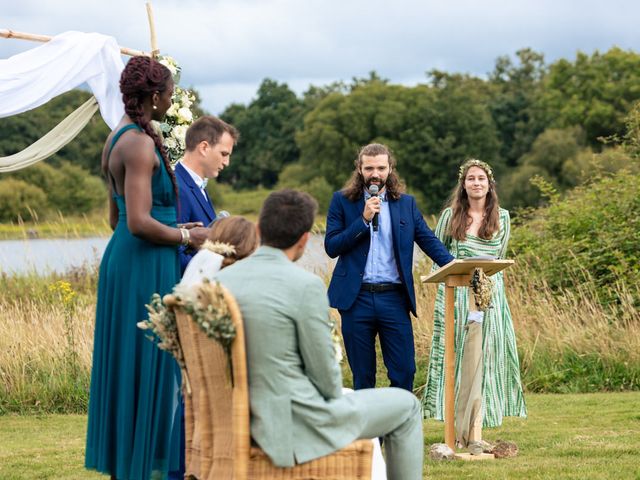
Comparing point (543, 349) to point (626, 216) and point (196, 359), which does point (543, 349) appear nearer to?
point (626, 216)

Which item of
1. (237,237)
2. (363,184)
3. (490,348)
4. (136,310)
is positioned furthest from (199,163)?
(490,348)

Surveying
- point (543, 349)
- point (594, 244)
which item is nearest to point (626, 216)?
point (594, 244)

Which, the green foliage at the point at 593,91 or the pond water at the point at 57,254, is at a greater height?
the green foliage at the point at 593,91

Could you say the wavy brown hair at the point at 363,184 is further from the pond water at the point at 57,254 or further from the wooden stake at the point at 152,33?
the pond water at the point at 57,254

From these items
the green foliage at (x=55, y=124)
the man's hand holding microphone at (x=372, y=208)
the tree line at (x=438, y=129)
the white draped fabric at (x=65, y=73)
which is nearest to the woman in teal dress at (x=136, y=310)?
the man's hand holding microphone at (x=372, y=208)

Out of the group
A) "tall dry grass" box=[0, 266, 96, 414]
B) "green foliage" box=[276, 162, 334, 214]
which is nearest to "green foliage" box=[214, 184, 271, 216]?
"green foliage" box=[276, 162, 334, 214]

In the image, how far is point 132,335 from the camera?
18.0ft

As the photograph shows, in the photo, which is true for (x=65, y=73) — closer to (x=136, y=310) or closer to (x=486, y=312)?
(x=136, y=310)

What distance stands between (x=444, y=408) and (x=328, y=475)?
128 inches

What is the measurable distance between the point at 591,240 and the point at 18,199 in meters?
25.5

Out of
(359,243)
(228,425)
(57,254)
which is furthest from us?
(57,254)

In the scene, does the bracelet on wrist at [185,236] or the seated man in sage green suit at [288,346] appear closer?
the seated man in sage green suit at [288,346]

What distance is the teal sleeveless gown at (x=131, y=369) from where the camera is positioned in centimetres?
543

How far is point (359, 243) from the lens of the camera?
7305 millimetres
